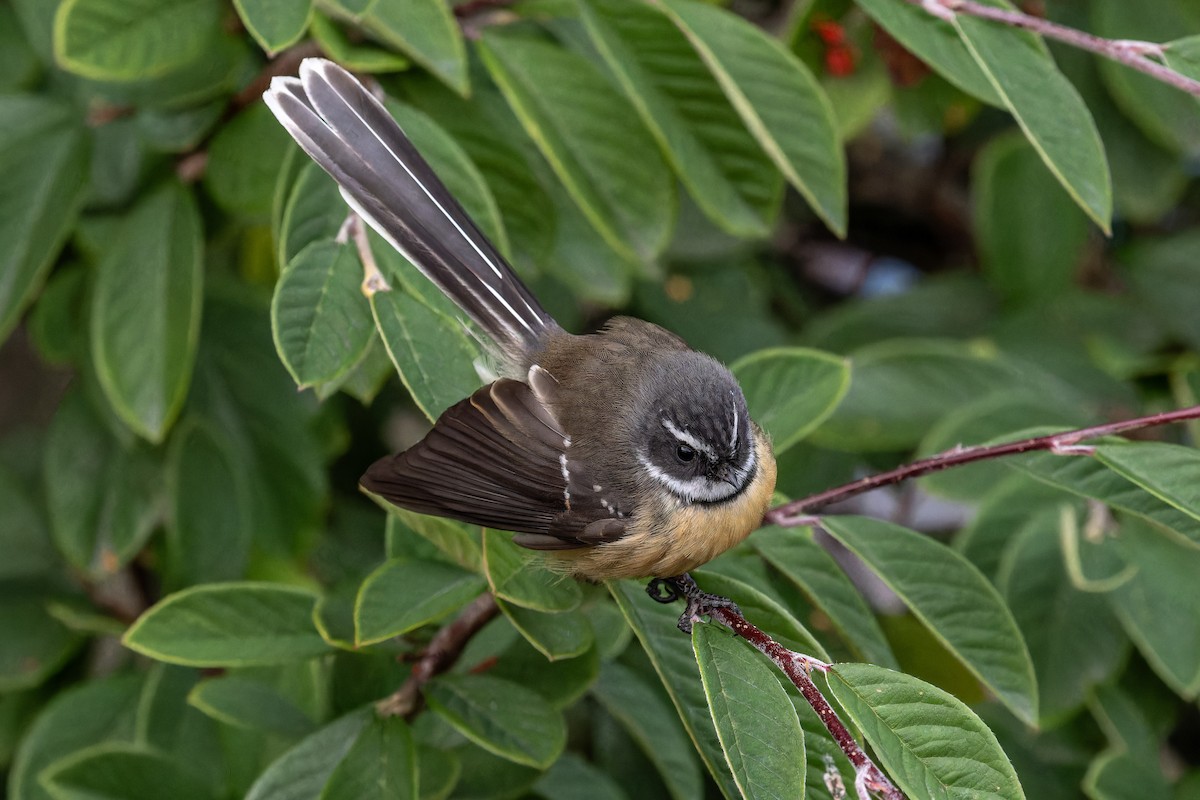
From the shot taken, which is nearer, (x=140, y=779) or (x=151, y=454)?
(x=140, y=779)

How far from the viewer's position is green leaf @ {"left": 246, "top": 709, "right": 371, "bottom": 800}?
1710 millimetres

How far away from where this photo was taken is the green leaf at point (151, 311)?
2066 mm

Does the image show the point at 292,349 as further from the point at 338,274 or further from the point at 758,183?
the point at 758,183

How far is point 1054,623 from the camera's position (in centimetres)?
214

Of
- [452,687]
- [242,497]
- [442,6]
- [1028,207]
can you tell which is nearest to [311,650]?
[452,687]

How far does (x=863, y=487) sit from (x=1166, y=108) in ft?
4.79

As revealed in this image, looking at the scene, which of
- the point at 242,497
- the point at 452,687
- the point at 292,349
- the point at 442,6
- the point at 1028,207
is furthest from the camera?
the point at 1028,207

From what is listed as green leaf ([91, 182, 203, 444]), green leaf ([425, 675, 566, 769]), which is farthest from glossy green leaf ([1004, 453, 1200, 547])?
green leaf ([91, 182, 203, 444])

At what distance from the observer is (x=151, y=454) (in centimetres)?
243

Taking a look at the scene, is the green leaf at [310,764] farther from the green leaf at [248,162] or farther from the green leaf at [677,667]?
the green leaf at [248,162]

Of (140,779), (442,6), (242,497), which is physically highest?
(442,6)

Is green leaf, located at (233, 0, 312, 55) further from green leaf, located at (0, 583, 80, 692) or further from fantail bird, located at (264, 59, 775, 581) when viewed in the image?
green leaf, located at (0, 583, 80, 692)

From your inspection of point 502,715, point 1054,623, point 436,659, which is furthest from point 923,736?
point 1054,623

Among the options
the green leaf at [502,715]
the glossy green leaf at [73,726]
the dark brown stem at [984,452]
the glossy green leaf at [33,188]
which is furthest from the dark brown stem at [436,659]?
the glossy green leaf at [33,188]
